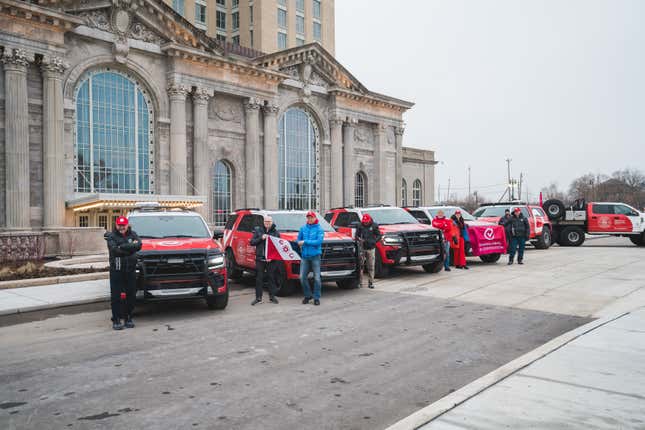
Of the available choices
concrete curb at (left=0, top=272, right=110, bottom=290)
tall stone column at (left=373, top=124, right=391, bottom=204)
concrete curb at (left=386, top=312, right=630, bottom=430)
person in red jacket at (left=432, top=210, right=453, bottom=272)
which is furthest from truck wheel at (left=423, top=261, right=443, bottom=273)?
tall stone column at (left=373, top=124, right=391, bottom=204)

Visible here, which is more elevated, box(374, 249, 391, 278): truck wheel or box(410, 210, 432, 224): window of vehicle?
box(410, 210, 432, 224): window of vehicle

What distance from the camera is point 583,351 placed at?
6.35m

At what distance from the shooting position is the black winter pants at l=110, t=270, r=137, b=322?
28.2 feet

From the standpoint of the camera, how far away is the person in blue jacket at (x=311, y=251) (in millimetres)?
10766

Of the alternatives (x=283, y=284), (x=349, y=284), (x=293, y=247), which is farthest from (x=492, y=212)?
(x=283, y=284)

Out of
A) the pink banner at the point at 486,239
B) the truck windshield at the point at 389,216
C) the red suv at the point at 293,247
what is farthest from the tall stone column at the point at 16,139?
the pink banner at the point at 486,239

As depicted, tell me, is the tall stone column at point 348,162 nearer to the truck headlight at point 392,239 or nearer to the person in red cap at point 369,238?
the truck headlight at point 392,239

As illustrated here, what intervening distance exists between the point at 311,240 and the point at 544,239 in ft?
57.6

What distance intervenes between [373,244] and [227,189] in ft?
70.0

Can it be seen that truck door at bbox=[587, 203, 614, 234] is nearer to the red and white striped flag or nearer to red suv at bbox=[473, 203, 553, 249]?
red suv at bbox=[473, 203, 553, 249]

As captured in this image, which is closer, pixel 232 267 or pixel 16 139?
pixel 232 267

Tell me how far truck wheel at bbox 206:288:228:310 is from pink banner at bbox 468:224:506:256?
1013 cm

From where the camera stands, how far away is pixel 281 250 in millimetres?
11633

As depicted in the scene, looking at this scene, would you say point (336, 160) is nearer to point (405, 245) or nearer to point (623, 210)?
point (623, 210)
